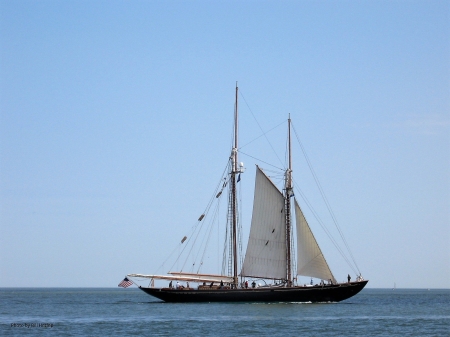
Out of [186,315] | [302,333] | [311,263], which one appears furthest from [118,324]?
[311,263]

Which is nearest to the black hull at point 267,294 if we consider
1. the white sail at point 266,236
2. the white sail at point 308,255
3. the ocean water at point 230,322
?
the ocean water at point 230,322

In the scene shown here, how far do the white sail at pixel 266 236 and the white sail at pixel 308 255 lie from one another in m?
2.11

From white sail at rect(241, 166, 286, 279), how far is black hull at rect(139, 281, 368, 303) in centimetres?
300

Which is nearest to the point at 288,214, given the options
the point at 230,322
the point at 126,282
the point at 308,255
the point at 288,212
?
the point at 288,212

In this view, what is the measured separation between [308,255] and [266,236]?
568 cm

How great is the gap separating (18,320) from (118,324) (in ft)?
41.8

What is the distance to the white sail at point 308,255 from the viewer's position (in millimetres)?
95750

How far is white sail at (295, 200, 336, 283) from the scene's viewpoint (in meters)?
95.8

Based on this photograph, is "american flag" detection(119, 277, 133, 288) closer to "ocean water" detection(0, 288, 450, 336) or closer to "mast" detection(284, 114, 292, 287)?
"ocean water" detection(0, 288, 450, 336)

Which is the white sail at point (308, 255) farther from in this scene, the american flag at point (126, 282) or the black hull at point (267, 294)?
the american flag at point (126, 282)

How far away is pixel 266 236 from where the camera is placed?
3831 inches

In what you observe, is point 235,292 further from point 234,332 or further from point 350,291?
point 234,332

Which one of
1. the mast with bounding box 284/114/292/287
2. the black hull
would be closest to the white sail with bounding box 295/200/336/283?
the mast with bounding box 284/114/292/287

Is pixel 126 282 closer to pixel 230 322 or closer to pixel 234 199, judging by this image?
pixel 234 199
